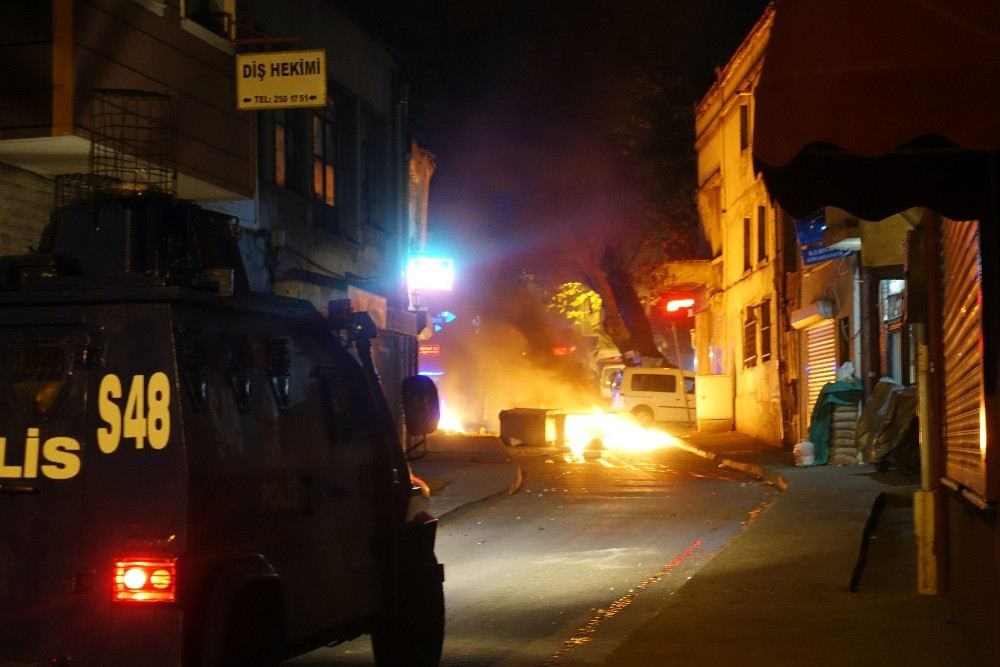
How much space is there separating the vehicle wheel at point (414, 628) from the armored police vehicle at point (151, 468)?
93cm

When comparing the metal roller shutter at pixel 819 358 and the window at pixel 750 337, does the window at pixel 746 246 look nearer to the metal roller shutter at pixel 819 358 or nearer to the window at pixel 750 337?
the window at pixel 750 337

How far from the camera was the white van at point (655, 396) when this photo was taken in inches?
1543

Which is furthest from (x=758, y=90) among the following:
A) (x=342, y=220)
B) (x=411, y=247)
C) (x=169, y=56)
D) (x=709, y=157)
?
(x=709, y=157)

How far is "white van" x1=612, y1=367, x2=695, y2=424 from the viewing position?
39188 millimetres

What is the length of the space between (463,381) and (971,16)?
2714 inches

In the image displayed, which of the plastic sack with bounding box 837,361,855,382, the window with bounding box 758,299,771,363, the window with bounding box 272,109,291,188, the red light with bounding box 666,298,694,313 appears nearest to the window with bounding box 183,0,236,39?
the window with bounding box 272,109,291,188

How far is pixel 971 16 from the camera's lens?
5.23 m

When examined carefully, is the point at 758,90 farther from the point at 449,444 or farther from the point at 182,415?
the point at 449,444

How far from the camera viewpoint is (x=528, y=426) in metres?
33.8

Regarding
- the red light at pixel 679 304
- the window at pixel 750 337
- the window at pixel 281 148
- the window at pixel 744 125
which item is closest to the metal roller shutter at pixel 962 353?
the window at pixel 281 148

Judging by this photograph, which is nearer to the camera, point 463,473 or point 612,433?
point 463,473

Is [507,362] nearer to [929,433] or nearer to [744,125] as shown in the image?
[744,125]

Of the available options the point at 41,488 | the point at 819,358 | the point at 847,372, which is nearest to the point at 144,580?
the point at 41,488

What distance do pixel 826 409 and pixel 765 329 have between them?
26.6 feet
